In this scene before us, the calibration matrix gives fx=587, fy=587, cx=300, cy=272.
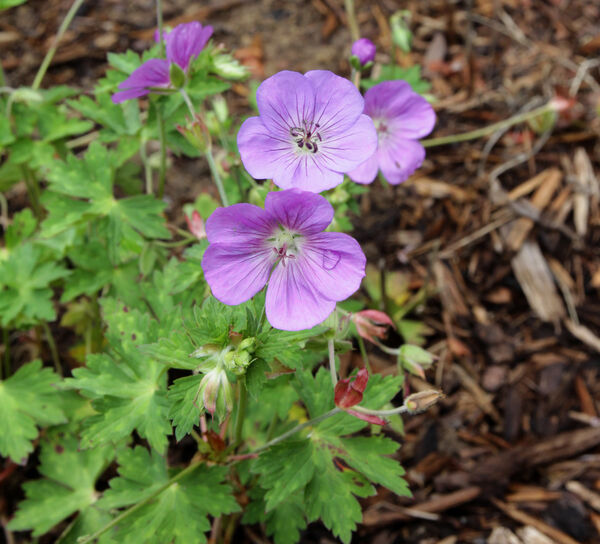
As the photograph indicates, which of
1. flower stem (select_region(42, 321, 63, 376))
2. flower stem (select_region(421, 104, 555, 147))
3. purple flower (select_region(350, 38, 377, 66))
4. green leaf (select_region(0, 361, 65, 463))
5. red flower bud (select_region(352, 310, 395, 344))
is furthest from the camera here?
flower stem (select_region(421, 104, 555, 147))

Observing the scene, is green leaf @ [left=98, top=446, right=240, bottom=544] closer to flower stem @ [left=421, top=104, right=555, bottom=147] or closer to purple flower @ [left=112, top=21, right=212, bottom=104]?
purple flower @ [left=112, top=21, right=212, bottom=104]

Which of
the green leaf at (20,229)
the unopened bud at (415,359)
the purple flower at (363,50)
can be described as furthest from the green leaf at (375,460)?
the green leaf at (20,229)

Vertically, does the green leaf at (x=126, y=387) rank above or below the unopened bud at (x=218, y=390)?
below

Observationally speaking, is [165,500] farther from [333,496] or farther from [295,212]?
[295,212]

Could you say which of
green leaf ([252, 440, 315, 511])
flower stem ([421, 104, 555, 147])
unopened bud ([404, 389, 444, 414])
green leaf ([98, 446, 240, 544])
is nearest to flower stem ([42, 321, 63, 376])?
green leaf ([98, 446, 240, 544])

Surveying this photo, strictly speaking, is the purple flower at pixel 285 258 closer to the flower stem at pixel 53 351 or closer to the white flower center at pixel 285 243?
the white flower center at pixel 285 243

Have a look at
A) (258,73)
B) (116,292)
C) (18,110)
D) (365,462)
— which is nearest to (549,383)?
(365,462)
